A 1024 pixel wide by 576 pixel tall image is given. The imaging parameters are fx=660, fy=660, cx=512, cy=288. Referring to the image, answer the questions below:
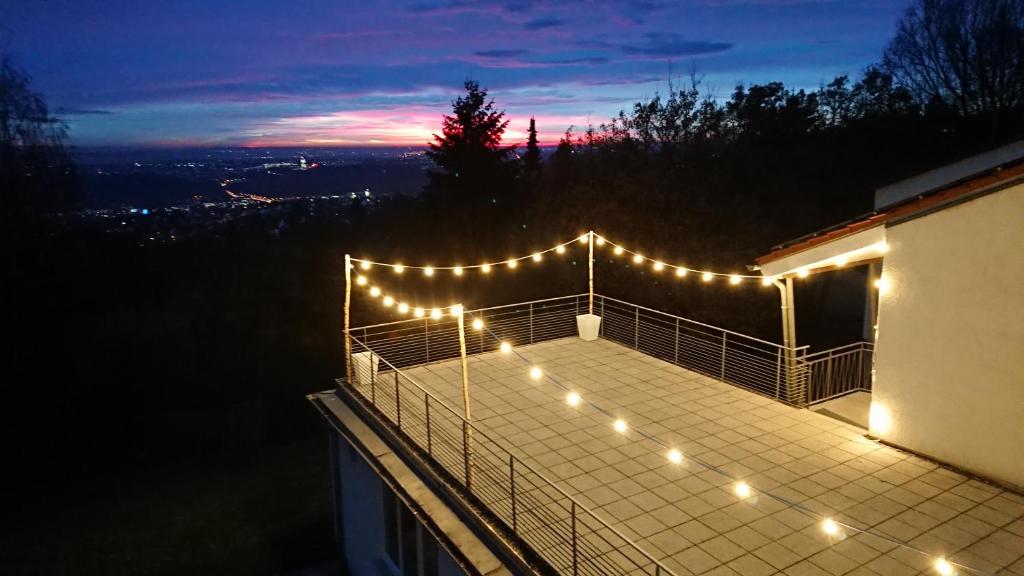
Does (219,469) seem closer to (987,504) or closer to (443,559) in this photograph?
(443,559)

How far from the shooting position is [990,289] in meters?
6.14

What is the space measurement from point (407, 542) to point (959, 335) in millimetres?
6493

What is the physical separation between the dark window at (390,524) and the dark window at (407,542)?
0.25m

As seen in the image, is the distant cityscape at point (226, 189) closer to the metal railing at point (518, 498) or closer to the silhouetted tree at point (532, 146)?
the silhouetted tree at point (532, 146)

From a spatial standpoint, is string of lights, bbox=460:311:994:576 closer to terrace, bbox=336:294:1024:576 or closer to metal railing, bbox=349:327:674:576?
terrace, bbox=336:294:1024:576

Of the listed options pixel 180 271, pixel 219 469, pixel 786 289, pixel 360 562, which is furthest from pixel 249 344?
pixel 786 289

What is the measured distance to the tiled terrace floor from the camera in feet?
17.8

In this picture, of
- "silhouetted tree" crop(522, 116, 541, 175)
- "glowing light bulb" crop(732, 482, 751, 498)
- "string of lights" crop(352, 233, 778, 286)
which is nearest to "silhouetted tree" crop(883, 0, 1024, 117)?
"string of lights" crop(352, 233, 778, 286)

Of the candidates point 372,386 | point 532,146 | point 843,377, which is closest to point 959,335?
point 843,377

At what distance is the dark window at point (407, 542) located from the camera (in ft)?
26.4

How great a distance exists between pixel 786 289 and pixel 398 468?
17.4ft

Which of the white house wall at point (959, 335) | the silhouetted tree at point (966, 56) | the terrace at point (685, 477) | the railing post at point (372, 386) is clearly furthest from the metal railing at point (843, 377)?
the silhouetted tree at point (966, 56)

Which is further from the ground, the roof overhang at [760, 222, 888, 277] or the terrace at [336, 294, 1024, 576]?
the roof overhang at [760, 222, 888, 277]

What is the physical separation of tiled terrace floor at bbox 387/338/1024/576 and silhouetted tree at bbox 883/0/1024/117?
20991mm
